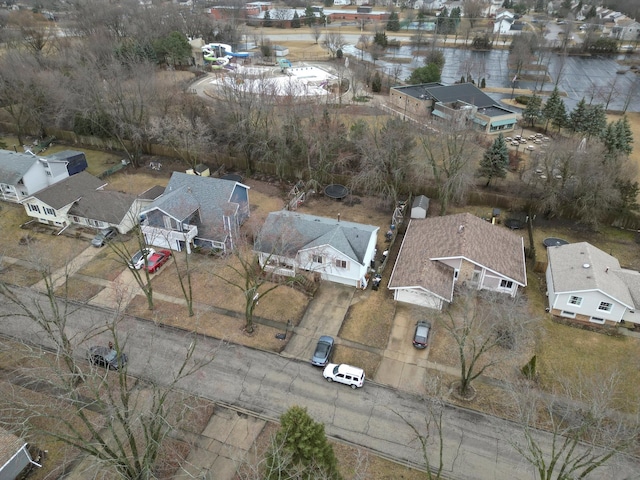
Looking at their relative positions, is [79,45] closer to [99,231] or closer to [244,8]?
[99,231]

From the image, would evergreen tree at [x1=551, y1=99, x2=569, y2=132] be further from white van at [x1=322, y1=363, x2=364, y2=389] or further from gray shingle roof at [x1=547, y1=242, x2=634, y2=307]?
white van at [x1=322, y1=363, x2=364, y2=389]

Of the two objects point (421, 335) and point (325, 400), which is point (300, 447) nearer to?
point (325, 400)

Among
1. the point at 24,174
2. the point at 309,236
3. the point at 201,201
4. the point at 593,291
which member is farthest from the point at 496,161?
the point at 24,174

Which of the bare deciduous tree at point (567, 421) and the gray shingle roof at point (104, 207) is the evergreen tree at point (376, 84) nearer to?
the gray shingle roof at point (104, 207)

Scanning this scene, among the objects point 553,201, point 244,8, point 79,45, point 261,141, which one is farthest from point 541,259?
point 244,8

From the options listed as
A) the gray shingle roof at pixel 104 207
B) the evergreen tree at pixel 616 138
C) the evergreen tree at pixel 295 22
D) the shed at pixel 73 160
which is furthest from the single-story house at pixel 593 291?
the evergreen tree at pixel 295 22
